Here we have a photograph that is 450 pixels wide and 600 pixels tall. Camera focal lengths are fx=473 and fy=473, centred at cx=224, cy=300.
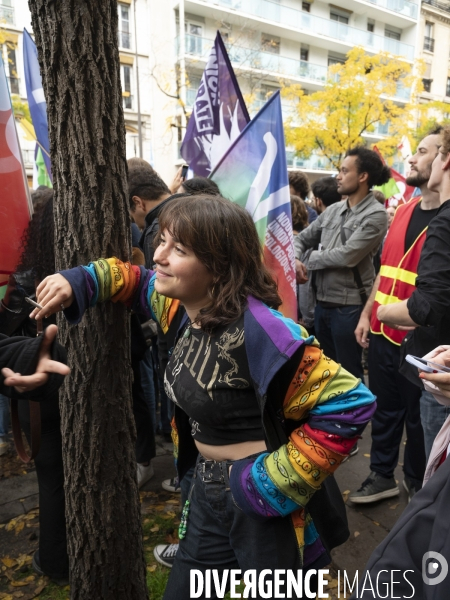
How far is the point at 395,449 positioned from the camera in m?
3.04

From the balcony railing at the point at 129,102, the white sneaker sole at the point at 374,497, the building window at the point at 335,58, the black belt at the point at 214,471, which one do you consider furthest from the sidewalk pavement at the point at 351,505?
the building window at the point at 335,58

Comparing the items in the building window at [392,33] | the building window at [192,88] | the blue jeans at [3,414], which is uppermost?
the building window at [392,33]

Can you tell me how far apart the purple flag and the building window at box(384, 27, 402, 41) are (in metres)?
34.5

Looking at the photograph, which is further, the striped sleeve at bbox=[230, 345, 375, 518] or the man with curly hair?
the man with curly hair

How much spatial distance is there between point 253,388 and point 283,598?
0.65 m

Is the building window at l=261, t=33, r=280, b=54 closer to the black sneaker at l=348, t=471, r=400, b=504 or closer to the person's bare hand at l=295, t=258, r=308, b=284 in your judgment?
the person's bare hand at l=295, t=258, r=308, b=284

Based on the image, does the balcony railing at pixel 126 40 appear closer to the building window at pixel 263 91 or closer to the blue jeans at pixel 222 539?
the building window at pixel 263 91

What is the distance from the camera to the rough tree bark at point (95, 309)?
5.70 feet

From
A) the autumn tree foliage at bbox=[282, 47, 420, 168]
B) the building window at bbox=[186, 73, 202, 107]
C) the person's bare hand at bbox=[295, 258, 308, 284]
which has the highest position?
the building window at bbox=[186, 73, 202, 107]

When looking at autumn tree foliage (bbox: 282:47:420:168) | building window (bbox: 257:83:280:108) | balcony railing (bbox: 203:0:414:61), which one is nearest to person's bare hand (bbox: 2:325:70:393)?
autumn tree foliage (bbox: 282:47:420:168)

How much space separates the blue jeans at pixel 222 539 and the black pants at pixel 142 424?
1.57 m

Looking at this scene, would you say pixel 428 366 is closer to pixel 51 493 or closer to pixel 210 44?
pixel 51 493

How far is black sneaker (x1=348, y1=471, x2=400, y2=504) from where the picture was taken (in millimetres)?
2996

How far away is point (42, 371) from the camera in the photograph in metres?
1.39
